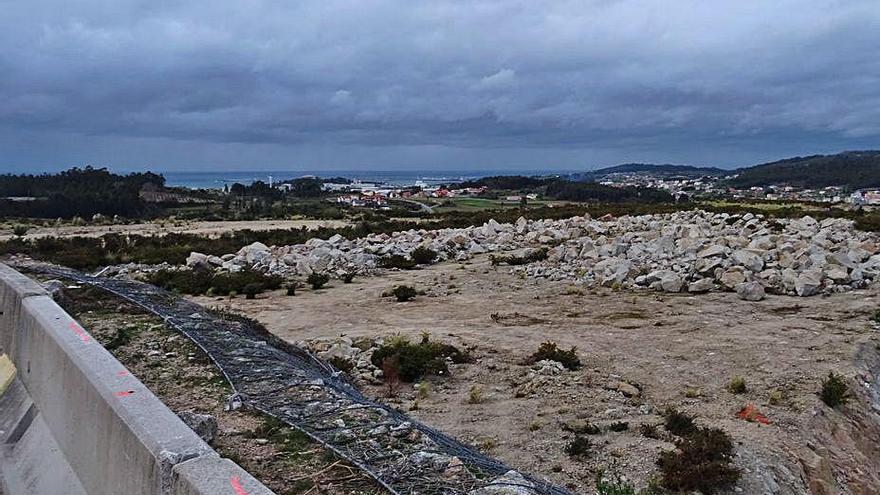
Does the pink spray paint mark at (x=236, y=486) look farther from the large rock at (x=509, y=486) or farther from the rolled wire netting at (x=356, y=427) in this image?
the large rock at (x=509, y=486)

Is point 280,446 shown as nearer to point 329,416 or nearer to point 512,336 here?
point 329,416

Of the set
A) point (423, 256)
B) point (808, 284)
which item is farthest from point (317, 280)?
point (808, 284)

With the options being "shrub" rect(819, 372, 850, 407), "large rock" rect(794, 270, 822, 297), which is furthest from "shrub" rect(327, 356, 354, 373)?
"large rock" rect(794, 270, 822, 297)

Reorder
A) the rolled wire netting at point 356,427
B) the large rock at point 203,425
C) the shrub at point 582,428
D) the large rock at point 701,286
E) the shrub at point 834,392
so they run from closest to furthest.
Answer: the rolled wire netting at point 356,427 < the large rock at point 203,425 < the shrub at point 582,428 < the shrub at point 834,392 < the large rock at point 701,286

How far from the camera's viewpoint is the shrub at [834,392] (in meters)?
8.57

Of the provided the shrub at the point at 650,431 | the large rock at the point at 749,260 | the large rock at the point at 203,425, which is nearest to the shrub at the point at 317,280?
the large rock at the point at 749,260

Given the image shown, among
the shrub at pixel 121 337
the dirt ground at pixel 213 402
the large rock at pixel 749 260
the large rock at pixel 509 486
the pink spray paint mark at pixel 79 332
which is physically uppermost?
the pink spray paint mark at pixel 79 332

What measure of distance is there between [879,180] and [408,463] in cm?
9837

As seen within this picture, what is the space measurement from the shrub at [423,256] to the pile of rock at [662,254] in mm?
362

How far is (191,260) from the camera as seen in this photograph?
20.8m

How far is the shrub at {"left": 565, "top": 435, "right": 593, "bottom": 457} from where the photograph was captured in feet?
22.6

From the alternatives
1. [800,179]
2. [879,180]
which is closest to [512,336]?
[879,180]

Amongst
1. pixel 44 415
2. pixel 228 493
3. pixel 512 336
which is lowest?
pixel 512 336

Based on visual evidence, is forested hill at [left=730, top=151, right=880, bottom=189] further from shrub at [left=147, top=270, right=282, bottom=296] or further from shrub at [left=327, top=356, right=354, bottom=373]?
shrub at [left=327, top=356, right=354, bottom=373]
